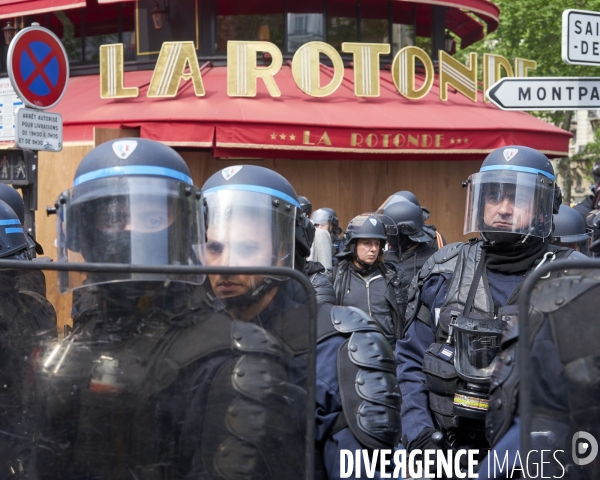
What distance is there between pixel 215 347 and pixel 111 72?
12534 millimetres

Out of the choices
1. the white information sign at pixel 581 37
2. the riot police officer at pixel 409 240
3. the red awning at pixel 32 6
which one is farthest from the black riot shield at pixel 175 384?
the red awning at pixel 32 6

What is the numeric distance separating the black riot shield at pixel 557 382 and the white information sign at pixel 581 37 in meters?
2.78

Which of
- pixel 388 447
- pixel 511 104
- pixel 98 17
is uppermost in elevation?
pixel 98 17

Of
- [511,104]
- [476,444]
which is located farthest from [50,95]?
[476,444]

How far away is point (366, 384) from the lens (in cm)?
230

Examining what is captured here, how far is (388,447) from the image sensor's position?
7.47 feet

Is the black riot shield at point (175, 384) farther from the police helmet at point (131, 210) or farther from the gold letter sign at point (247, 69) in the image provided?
the gold letter sign at point (247, 69)

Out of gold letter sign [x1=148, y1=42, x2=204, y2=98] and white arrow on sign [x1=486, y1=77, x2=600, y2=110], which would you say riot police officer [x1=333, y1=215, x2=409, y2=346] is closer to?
white arrow on sign [x1=486, y1=77, x2=600, y2=110]

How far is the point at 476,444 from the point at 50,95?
4634 millimetres

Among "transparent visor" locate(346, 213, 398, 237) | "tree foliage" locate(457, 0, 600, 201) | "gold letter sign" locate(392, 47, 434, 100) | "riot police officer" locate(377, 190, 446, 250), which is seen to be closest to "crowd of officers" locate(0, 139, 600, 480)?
"transparent visor" locate(346, 213, 398, 237)

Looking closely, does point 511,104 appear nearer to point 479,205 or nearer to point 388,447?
A: point 479,205

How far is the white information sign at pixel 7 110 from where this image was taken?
698cm

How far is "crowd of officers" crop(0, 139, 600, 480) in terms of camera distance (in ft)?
6.03

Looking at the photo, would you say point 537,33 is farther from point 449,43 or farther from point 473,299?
point 473,299
